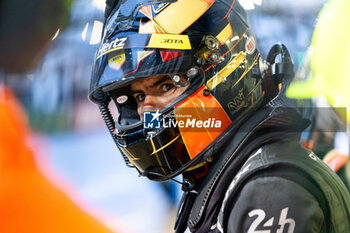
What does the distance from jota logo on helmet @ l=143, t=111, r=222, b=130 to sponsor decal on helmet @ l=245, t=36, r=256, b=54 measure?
0.19 metres

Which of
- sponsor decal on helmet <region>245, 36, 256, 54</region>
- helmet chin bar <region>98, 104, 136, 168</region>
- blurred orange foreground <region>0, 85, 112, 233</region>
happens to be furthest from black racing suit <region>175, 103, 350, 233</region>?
blurred orange foreground <region>0, 85, 112, 233</region>

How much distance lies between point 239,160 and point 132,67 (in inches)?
12.0

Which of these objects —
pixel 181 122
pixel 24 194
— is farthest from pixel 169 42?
pixel 24 194

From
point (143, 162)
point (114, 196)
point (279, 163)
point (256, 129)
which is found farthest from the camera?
point (114, 196)

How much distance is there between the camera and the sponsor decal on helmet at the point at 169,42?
87 cm

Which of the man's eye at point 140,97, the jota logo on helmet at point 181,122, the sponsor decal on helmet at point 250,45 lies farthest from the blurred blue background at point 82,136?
the sponsor decal on helmet at point 250,45

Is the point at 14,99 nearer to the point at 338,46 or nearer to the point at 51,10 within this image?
the point at 51,10

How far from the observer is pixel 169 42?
0.88 metres

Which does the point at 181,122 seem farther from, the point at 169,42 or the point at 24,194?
the point at 24,194

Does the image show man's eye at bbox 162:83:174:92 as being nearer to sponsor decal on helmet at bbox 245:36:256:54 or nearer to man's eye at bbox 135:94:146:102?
man's eye at bbox 135:94:146:102

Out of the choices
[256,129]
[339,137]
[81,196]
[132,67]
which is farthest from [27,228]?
[339,137]

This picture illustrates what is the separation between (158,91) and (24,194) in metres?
0.50

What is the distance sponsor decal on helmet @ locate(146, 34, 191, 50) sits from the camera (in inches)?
34.4

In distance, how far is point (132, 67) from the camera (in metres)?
0.88
